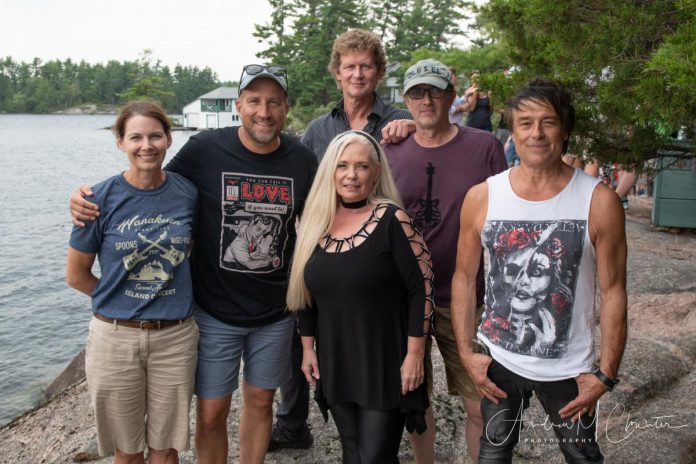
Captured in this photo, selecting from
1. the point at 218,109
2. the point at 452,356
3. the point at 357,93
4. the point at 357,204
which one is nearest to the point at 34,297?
the point at 357,93

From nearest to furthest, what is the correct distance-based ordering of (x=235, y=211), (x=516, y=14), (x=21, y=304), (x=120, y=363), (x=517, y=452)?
(x=120, y=363) → (x=235, y=211) → (x=516, y=14) → (x=517, y=452) → (x=21, y=304)

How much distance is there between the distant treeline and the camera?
14462 cm

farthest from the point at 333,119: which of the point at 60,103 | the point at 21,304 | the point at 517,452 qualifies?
the point at 60,103

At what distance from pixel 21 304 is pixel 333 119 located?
1287cm

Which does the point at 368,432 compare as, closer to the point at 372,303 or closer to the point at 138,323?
the point at 372,303

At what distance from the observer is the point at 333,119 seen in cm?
405

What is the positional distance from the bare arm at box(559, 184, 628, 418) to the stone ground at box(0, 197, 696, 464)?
142 cm

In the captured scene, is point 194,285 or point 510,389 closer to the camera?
point 510,389

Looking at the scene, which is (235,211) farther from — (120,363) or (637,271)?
(637,271)

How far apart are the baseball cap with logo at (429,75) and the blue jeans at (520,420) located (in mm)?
1476

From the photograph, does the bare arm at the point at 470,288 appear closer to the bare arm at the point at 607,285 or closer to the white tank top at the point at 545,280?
the white tank top at the point at 545,280

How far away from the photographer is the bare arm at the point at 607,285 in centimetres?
253

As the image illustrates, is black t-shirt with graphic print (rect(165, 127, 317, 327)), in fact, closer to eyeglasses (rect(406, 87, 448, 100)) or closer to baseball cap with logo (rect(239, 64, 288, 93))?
baseball cap with logo (rect(239, 64, 288, 93))

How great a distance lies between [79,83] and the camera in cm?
15600
